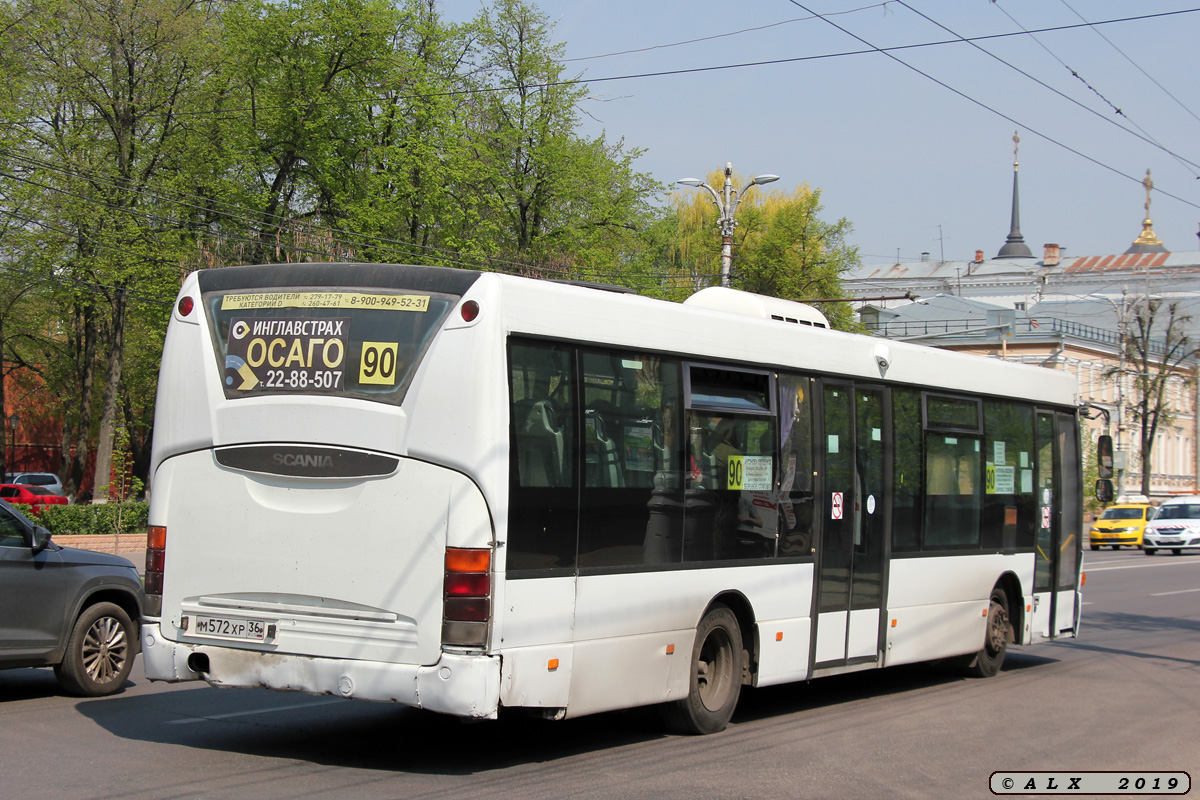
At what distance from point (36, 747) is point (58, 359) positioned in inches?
1873

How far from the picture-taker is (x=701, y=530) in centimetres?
859

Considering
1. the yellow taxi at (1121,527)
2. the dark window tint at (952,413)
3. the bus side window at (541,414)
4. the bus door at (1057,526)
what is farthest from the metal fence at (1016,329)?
the bus side window at (541,414)

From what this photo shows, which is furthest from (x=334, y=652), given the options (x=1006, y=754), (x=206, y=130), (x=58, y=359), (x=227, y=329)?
(x=58, y=359)

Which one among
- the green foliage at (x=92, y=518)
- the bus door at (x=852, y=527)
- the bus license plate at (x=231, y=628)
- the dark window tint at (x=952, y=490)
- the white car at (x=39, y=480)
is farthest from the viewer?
the white car at (x=39, y=480)

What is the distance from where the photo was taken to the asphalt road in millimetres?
6926

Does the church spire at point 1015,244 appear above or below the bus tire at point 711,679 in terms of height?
above

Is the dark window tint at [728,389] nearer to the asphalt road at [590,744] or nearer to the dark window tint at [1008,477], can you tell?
the asphalt road at [590,744]

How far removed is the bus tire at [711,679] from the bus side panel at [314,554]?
7.62 feet

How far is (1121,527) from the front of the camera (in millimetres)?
46875

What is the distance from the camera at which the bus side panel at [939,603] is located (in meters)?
10.9

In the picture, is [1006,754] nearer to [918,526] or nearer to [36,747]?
[918,526]

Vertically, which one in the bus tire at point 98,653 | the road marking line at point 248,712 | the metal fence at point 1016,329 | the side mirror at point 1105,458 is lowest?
the road marking line at point 248,712

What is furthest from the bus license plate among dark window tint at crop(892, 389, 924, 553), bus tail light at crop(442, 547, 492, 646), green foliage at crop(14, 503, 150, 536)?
green foliage at crop(14, 503, 150, 536)

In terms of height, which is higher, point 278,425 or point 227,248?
point 227,248
